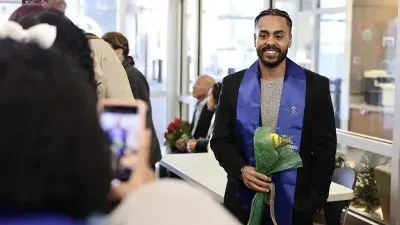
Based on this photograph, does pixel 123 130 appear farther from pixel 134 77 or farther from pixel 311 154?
pixel 134 77

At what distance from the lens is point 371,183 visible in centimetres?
444

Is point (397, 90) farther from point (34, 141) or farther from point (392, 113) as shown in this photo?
point (34, 141)

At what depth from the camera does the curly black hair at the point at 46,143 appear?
1.71 feet

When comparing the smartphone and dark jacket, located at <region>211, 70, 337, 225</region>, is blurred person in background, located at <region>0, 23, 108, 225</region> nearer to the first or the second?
the smartphone

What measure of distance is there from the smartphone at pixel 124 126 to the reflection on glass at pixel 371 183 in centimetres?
358

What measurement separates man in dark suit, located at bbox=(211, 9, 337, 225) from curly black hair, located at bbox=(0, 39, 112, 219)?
79.1 inches

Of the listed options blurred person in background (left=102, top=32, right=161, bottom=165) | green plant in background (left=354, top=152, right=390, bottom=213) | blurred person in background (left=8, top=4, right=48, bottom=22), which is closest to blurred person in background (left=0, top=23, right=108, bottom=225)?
blurred person in background (left=8, top=4, right=48, bottom=22)

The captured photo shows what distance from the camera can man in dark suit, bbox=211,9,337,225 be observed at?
2.57 metres

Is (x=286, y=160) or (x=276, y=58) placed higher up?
(x=276, y=58)

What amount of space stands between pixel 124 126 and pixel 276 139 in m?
1.71

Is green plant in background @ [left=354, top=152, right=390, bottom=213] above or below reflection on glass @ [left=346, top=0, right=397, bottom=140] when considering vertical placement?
below

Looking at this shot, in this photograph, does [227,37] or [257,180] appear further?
[227,37]

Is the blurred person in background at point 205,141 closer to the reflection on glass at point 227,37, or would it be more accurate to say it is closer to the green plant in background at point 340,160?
the green plant in background at point 340,160

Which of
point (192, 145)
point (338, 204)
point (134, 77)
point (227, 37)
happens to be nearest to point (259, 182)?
point (338, 204)
